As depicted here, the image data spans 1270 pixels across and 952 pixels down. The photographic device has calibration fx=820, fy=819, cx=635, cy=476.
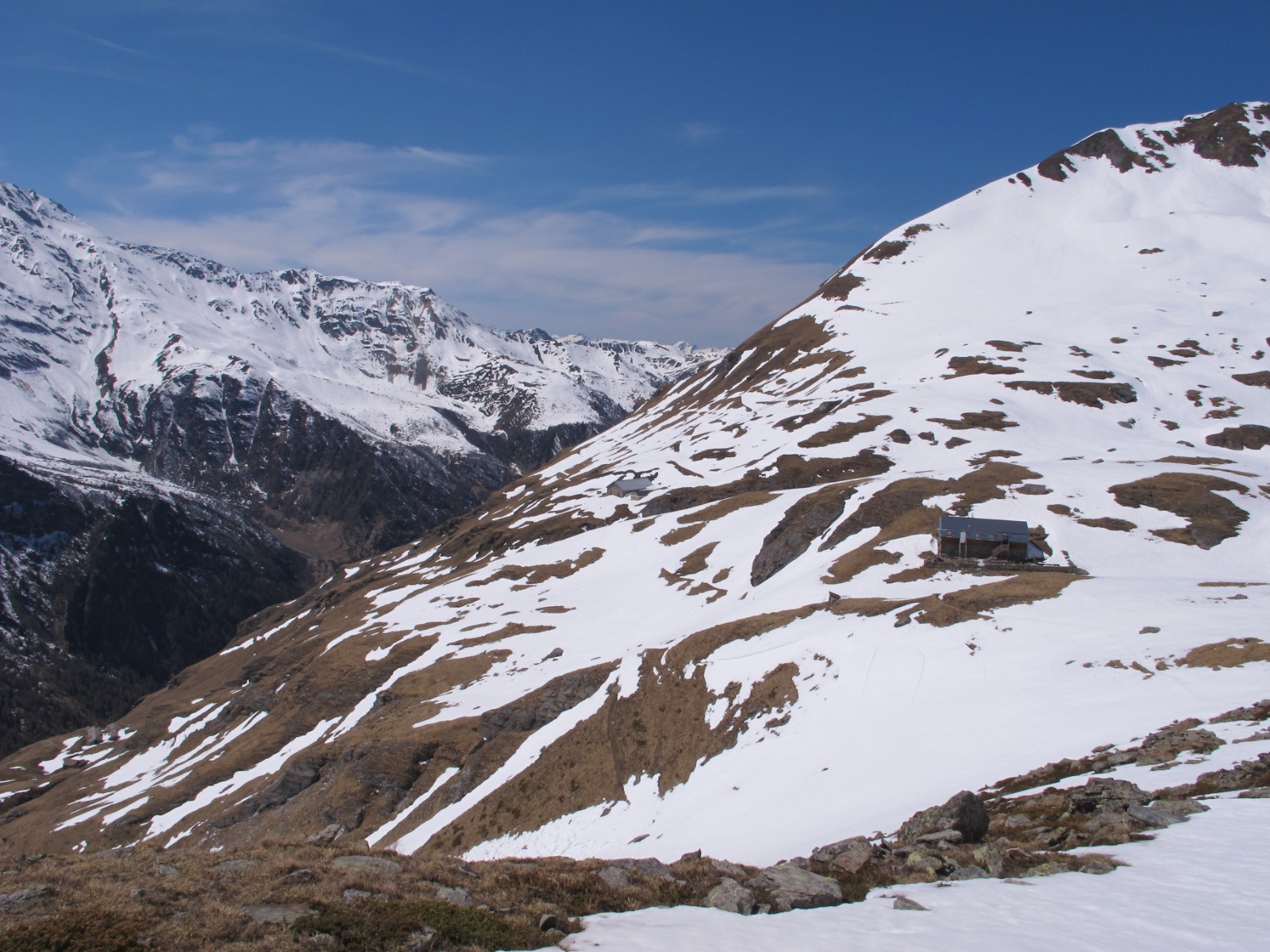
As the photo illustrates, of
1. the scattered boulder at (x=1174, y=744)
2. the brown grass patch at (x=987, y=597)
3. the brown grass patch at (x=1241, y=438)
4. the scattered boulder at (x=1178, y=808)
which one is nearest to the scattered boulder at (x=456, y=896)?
the scattered boulder at (x=1178, y=808)

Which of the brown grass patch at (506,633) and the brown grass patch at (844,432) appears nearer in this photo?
the brown grass patch at (506,633)

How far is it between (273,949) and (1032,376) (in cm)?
12870

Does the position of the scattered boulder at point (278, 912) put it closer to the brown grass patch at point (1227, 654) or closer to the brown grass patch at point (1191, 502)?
the brown grass patch at point (1227, 654)

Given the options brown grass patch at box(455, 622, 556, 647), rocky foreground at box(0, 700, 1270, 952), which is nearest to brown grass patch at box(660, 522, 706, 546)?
brown grass patch at box(455, 622, 556, 647)

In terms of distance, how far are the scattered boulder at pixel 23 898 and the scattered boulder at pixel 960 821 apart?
1792cm

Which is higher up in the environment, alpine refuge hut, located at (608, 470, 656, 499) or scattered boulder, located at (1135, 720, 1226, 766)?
alpine refuge hut, located at (608, 470, 656, 499)

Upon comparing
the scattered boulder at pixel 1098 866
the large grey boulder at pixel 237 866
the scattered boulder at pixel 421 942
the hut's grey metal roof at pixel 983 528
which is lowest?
the scattered boulder at pixel 1098 866

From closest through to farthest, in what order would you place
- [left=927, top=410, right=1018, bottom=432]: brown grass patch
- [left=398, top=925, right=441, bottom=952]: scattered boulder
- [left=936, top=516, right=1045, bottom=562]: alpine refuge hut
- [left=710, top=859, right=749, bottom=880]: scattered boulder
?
[left=398, top=925, right=441, bottom=952]: scattered boulder < [left=710, top=859, right=749, bottom=880]: scattered boulder < [left=936, top=516, right=1045, bottom=562]: alpine refuge hut < [left=927, top=410, right=1018, bottom=432]: brown grass patch

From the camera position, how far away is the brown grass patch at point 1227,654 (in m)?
32.8

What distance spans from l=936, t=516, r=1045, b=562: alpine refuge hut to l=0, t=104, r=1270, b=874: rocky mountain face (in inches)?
67.2

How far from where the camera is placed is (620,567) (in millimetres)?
91562

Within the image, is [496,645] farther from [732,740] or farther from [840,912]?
[840,912]

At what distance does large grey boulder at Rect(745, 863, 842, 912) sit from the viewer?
1566cm

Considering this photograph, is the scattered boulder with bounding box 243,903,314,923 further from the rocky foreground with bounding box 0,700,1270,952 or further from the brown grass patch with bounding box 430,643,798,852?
the brown grass patch with bounding box 430,643,798,852
